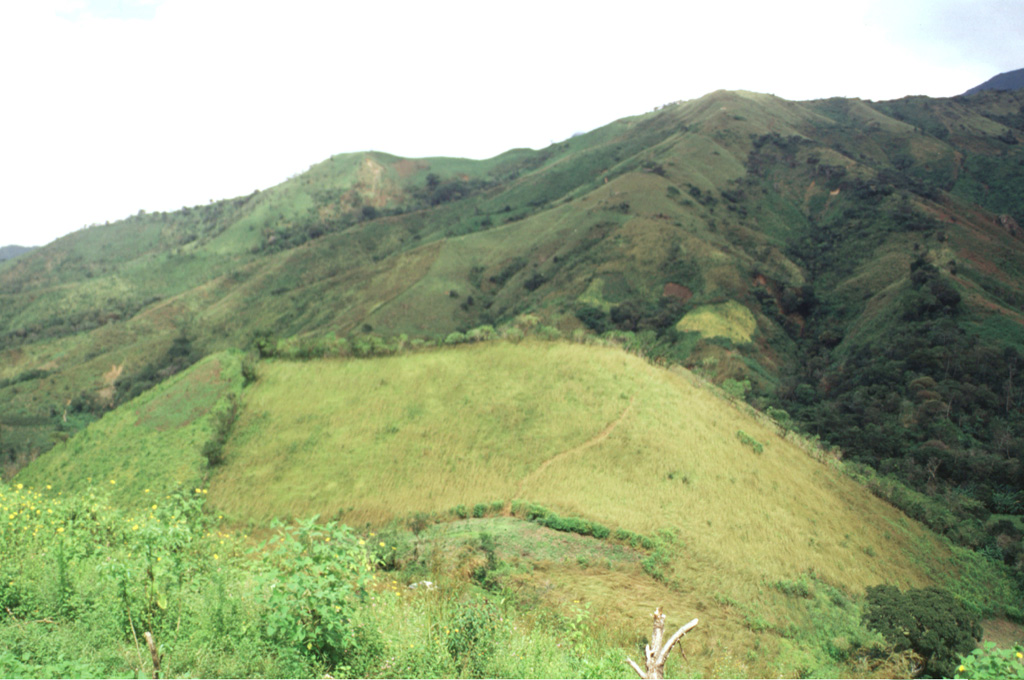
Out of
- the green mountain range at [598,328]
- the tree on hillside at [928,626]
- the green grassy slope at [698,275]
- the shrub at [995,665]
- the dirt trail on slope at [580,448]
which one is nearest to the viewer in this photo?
the shrub at [995,665]

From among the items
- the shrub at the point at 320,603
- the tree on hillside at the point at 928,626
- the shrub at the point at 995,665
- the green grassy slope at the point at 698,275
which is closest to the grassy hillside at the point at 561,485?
the tree on hillside at the point at 928,626

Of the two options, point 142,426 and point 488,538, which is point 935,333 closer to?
point 488,538

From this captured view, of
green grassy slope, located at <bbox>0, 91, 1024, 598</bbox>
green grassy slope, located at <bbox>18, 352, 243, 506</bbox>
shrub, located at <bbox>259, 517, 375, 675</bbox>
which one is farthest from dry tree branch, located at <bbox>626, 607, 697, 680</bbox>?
green grassy slope, located at <bbox>0, 91, 1024, 598</bbox>

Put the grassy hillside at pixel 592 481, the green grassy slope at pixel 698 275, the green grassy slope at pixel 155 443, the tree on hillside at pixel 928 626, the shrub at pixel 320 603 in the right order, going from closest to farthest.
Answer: the shrub at pixel 320 603 → the tree on hillside at pixel 928 626 → the grassy hillside at pixel 592 481 → the green grassy slope at pixel 155 443 → the green grassy slope at pixel 698 275

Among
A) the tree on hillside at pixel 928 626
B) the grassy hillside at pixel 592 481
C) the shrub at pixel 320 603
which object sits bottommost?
the tree on hillside at pixel 928 626

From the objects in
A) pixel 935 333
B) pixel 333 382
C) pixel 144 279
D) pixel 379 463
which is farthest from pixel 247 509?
pixel 144 279

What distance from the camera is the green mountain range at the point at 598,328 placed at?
1872 centimetres

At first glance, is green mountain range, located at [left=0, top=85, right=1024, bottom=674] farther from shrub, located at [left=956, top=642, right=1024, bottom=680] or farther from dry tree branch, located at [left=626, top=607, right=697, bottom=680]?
dry tree branch, located at [left=626, top=607, right=697, bottom=680]

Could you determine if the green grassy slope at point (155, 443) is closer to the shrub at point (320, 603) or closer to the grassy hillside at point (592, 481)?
the grassy hillside at point (592, 481)

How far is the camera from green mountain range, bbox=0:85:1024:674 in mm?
18719

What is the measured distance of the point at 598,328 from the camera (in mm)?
54281

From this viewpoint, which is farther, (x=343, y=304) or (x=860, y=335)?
(x=343, y=304)

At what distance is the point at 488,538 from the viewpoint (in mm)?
13445

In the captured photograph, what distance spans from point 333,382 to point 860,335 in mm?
48582
